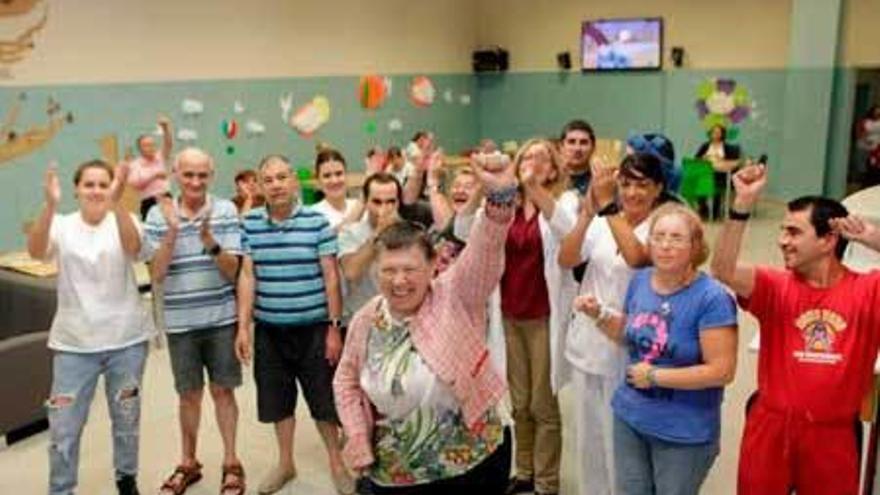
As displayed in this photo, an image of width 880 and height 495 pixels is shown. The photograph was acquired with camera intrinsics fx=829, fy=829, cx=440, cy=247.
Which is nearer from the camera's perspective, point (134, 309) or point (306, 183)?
point (134, 309)

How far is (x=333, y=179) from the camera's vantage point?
3.85m

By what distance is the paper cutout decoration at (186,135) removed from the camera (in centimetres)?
867

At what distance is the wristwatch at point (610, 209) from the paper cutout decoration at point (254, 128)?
703 cm

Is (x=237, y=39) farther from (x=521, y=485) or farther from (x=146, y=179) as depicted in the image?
(x=521, y=485)

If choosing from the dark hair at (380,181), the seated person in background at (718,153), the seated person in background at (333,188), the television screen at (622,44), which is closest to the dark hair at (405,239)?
the dark hair at (380,181)

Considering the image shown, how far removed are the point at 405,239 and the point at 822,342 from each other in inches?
51.1

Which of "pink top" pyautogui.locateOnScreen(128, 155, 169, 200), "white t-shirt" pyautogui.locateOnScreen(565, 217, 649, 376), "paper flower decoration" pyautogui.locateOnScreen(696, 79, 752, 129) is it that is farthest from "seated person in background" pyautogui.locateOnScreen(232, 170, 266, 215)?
"paper flower decoration" pyautogui.locateOnScreen(696, 79, 752, 129)

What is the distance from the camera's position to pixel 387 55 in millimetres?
11172

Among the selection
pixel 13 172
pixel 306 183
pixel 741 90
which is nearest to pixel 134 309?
pixel 13 172

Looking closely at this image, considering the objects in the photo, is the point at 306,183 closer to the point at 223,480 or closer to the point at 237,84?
the point at 237,84

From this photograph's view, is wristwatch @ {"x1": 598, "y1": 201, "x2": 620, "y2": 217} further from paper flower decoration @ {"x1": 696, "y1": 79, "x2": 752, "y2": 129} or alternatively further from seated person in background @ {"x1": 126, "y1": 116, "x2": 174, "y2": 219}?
paper flower decoration @ {"x1": 696, "y1": 79, "x2": 752, "y2": 129}

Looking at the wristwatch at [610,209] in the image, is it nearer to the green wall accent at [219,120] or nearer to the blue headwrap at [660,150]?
the blue headwrap at [660,150]

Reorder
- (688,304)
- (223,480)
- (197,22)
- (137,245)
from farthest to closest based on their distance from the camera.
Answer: (197,22) → (223,480) → (137,245) → (688,304)

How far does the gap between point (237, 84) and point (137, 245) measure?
627cm
